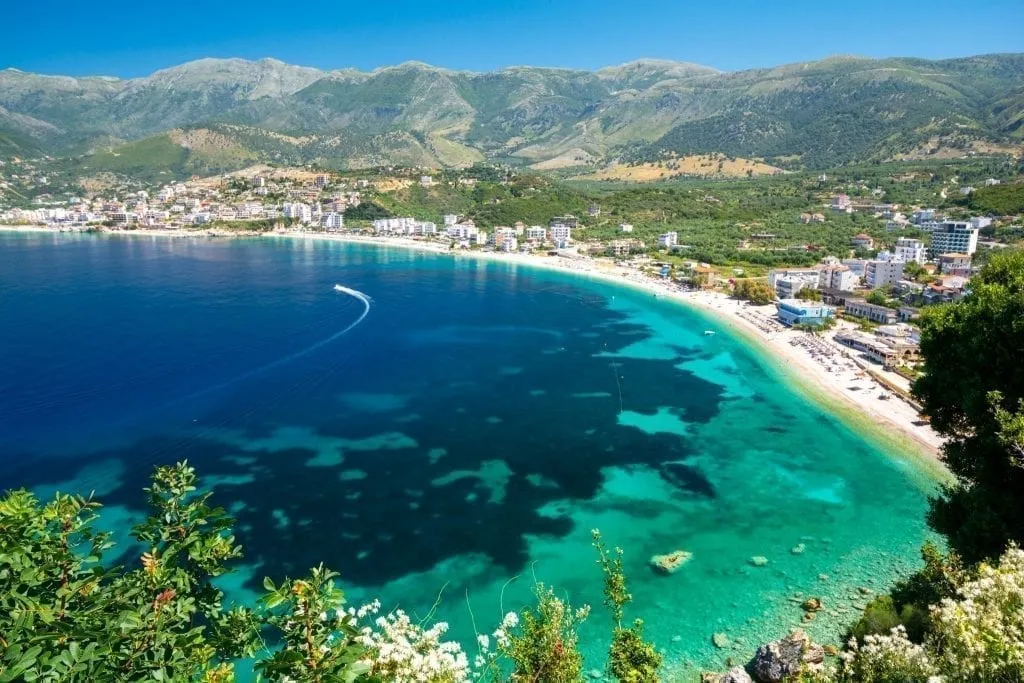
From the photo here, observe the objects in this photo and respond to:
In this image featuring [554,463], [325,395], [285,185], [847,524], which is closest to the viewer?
[847,524]

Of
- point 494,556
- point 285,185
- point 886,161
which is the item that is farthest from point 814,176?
point 494,556

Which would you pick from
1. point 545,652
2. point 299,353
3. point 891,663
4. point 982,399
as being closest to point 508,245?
point 299,353

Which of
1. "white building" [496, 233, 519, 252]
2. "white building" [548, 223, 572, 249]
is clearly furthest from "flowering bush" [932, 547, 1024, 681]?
"white building" [496, 233, 519, 252]

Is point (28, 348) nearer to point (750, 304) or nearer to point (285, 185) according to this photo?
point (750, 304)

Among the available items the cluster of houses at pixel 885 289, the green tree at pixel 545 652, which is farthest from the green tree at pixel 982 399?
the cluster of houses at pixel 885 289

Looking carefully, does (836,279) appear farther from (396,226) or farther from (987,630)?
(396,226)

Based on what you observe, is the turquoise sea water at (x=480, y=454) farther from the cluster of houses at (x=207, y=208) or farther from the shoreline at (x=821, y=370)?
the cluster of houses at (x=207, y=208)
